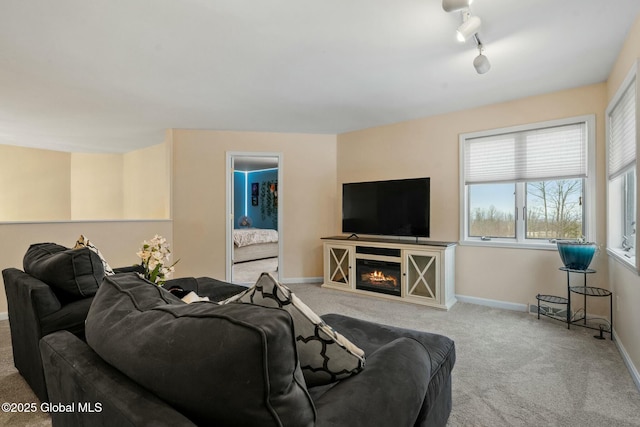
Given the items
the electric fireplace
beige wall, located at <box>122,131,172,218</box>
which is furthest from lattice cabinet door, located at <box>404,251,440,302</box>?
beige wall, located at <box>122,131,172,218</box>

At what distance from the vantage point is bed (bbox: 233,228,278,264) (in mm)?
6930

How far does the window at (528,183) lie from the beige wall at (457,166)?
0.32ft

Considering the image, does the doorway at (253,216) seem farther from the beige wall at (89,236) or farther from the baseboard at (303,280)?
the beige wall at (89,236)

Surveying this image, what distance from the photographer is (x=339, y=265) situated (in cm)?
468

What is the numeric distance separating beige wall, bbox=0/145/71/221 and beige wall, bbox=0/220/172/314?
3486 millimetres

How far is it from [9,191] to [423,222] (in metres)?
7.42

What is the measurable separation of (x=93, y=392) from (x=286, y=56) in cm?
256

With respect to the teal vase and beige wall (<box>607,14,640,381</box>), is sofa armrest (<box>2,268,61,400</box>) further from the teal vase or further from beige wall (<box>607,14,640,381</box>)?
the teal vase

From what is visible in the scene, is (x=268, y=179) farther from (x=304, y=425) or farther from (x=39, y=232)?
(x=304, y=425)

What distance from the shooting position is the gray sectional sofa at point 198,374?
2.08 feet

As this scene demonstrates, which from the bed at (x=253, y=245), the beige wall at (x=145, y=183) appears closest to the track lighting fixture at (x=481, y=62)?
the beige wall at (x=145, y=183)

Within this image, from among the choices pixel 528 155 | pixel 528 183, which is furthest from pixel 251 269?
pixel 528 155

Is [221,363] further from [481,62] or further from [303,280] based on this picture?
[303,280]

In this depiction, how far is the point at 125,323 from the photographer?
2.81 ft
